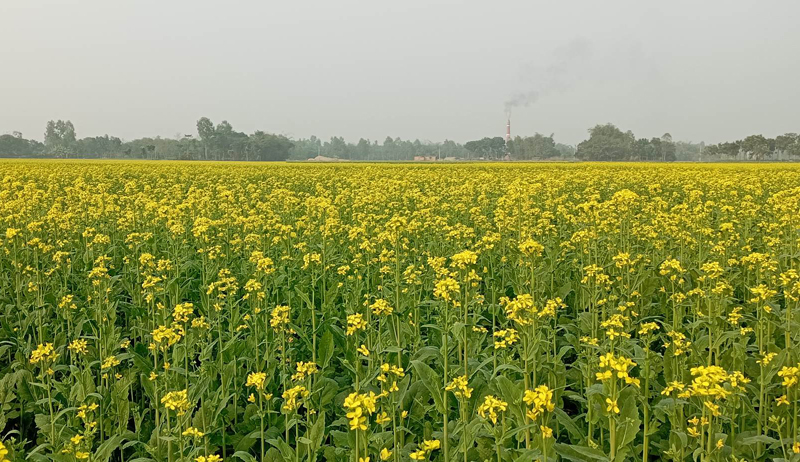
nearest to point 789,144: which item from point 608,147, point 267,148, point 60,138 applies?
point 608,147

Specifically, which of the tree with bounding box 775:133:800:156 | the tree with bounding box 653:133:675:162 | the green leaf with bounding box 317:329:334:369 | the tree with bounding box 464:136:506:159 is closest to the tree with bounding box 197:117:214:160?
the tree with bounding box 464:136:506:159

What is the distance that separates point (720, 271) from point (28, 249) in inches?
382

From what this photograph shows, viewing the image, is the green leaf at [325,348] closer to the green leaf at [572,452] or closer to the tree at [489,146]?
the green leaf at [572,452]

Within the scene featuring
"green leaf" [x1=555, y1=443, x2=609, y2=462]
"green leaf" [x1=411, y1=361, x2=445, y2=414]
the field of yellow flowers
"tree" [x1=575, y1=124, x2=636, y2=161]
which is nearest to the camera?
"green leaf" [x1=555, y1=443, x2=609, y2=462]

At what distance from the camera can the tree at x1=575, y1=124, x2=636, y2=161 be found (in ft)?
377

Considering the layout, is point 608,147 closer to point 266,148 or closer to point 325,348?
point 266,148

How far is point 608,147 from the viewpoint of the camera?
116 meters

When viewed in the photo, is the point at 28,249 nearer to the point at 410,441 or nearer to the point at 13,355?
the point at 13,355

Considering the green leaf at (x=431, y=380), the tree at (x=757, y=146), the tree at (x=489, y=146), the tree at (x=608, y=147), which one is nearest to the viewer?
the green leaf at (x=431, y=380)

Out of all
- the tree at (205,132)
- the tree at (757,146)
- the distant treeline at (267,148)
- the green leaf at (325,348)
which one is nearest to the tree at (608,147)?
the distant treeline at (267,148)

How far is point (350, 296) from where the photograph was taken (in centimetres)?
611

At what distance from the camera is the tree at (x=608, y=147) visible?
115 meters

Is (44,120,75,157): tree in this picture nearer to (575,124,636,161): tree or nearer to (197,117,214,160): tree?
(197,117,214,160): tree

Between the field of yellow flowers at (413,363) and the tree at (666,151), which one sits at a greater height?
the tree at (666,151)
